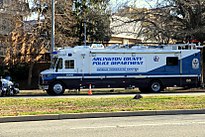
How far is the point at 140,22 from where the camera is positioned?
109ft

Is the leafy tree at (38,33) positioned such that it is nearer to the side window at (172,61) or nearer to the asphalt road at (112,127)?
the side window at (172,61)

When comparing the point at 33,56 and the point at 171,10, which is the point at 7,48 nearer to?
the point at 33,56

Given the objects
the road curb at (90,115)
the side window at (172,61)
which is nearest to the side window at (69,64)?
the side window at (172,61)

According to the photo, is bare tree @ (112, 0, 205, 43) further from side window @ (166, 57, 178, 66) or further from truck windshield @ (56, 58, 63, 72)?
truck windshield @ (56, 58, 63, 72)

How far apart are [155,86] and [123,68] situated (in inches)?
99.2

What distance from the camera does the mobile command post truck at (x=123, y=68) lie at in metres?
24.9

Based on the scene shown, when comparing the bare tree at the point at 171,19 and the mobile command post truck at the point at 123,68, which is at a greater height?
the bare tree at the point at 171,19

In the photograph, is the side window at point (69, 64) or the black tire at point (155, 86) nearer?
the side window at point (69, 64)

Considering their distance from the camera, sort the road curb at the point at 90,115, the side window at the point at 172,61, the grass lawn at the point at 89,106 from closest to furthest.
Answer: the road curb at the point at 90,115 < the grass lawn at the point at 89,106 < the side window at the point at 172,61

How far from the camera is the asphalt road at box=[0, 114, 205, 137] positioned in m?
9.30

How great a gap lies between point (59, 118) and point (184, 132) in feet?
15.8

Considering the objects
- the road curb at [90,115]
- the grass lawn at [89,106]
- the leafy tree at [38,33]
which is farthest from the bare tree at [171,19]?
the road curb at [90,115]

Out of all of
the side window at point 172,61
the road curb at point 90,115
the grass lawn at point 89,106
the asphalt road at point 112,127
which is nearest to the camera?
the asphalt road at point 112,127

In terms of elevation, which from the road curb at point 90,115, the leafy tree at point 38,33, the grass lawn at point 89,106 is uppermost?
the leafy tree at point 38,33
